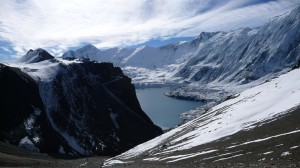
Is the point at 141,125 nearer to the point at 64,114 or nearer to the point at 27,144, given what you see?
the point at 64,114

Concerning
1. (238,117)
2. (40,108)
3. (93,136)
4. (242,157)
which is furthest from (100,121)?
(242,157)

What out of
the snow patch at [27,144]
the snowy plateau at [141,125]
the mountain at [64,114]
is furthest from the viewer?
the mountain at [64,114]

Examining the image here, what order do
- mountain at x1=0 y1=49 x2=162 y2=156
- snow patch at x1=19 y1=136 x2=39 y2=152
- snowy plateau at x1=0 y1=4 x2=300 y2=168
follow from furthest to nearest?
1. mountain at x1=0 y1=49 x2=162 y2=156
2. snow patch at x1=19 y1=136 x2=39 y2=152
3. snowy plateau at x1=0 y1=4 x2=300 y2=168

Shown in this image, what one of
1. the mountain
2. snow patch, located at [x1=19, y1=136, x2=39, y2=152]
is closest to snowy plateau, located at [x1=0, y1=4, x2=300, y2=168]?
snow patch, located at [x1=19, y1=136, x2=39, y2=152]

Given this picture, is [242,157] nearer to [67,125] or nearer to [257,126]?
[257,126]

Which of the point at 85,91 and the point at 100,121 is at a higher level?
the point at 85,91

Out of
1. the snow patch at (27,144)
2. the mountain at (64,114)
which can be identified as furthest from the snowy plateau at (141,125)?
the mountain at (64,114)

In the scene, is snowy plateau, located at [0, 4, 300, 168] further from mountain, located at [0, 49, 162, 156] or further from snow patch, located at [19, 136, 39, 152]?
mountain, located at [0, 49, 162, 156]

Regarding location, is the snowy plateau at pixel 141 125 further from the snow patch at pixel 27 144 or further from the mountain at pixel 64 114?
the mountain at pixel 64 114
